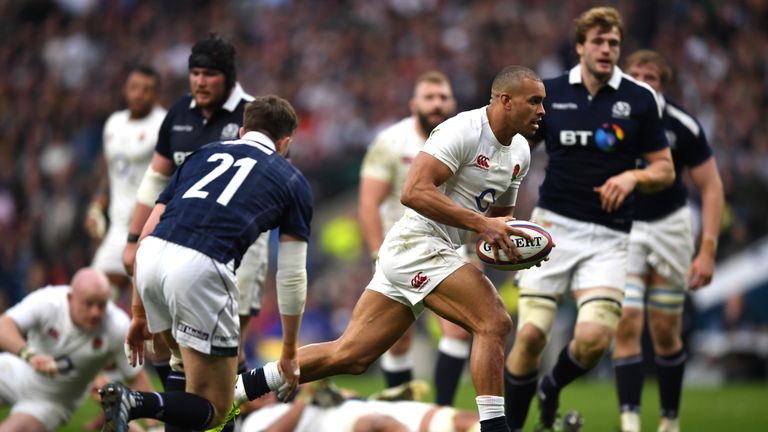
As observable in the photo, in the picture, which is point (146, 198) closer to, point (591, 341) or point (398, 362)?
point (398, 362)

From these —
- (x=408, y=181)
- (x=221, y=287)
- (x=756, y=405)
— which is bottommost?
(x=756, y=405)

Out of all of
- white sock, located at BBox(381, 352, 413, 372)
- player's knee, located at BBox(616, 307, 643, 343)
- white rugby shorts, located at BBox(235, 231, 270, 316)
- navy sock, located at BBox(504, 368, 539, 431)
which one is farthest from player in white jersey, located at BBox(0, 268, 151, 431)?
player's knee, located at BBox(616, 307, 643, 343)

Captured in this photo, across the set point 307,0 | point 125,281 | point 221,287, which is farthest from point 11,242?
point 221,287

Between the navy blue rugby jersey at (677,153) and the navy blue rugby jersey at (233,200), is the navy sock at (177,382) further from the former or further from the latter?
the navy blue rugby jersey at (677,153)

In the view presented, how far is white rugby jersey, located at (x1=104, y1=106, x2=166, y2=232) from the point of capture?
10367mm

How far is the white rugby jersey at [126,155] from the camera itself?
10.4 m

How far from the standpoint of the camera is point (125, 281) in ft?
36.8

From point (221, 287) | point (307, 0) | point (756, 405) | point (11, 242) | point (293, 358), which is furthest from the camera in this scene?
point (307, 0)

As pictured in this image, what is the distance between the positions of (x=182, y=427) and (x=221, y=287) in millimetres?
799

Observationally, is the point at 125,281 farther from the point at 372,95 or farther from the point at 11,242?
the point at 372,95

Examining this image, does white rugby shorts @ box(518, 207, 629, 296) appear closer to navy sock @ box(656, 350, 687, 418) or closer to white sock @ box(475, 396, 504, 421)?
navy sock @ box(656, 350, 687, 418)

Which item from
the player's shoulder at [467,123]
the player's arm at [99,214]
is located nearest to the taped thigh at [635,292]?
the player's shoulder at [467,123]

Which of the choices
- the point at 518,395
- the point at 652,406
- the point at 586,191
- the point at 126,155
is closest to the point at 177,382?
the point at 518,395

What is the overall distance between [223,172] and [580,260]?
3.05m
